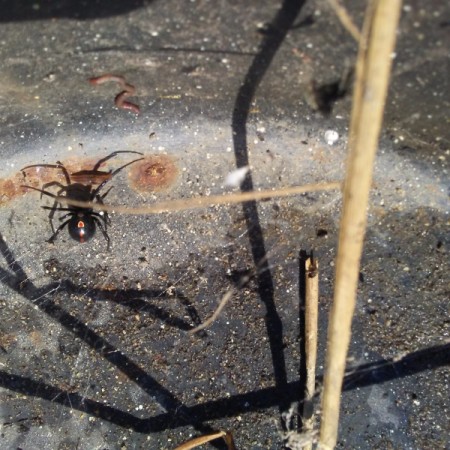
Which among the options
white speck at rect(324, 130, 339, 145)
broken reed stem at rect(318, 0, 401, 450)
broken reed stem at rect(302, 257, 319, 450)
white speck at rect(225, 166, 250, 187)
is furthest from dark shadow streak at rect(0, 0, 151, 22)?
broken reed stem at rect(318, 0, 401, 450)

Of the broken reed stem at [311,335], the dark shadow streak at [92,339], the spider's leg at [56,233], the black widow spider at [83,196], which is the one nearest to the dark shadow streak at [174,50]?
the black widow spider at [83,196]

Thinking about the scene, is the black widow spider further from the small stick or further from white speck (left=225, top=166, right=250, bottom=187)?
the small stick

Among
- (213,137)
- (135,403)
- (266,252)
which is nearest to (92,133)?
(213,137)

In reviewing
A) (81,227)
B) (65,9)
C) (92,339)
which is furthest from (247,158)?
(65,9)

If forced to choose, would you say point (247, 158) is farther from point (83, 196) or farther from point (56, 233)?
point (56, 233)

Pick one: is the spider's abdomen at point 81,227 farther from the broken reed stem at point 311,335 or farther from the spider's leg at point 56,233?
the broken reed stem at point 311,335

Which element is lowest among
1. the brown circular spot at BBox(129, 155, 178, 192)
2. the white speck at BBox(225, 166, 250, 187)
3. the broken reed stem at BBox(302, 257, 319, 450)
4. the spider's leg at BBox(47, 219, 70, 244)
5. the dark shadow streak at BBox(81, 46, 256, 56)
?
the broken reed stem at BBox(302, 257, 319, 450)
